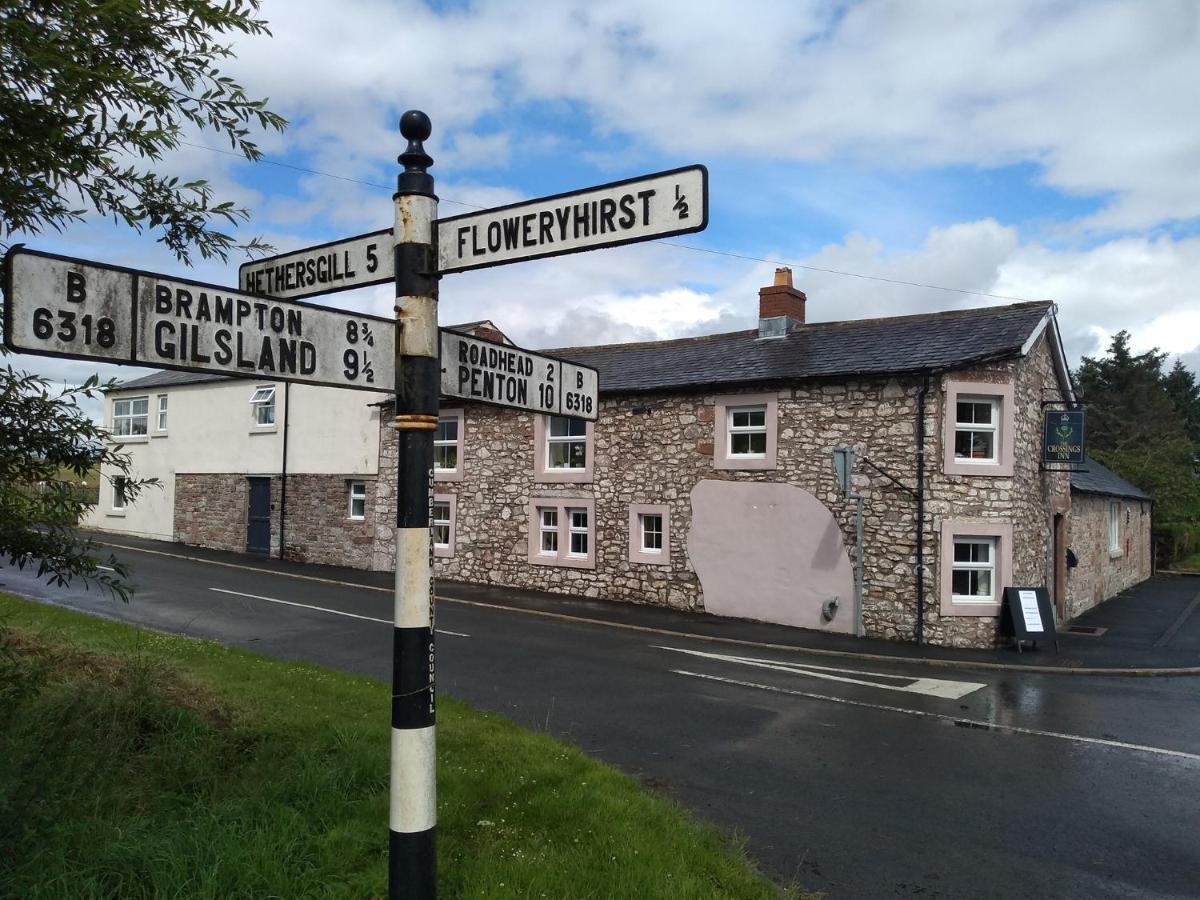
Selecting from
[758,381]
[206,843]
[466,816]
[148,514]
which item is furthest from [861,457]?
[148,514]

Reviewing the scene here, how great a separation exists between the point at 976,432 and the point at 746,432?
4485 millimetres

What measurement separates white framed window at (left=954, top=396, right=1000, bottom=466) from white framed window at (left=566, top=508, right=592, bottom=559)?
8470mm

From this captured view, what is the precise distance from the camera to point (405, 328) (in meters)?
3.49

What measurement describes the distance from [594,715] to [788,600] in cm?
914

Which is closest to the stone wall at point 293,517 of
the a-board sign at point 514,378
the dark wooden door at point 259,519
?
the dark wooden door at point 259,519

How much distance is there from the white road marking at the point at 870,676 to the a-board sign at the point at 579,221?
9.76 m

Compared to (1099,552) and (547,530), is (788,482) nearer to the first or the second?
(547,530)

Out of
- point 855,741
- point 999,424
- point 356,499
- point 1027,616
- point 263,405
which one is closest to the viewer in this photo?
point 855,741

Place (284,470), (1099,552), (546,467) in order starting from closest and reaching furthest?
A: (546,467)
(1099,552)
(284,470)

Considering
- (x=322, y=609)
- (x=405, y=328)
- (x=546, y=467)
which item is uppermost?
(x=405, y=328)

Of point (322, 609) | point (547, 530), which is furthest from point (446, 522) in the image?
point (322, 609)

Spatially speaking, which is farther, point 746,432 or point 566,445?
point 566,445

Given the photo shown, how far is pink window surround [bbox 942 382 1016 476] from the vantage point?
631 inches

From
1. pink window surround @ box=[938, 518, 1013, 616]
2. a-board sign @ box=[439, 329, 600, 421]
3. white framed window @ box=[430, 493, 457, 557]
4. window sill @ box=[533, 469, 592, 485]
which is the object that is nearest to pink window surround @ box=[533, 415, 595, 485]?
window sill @ box=[533, 469, 592, 485]
